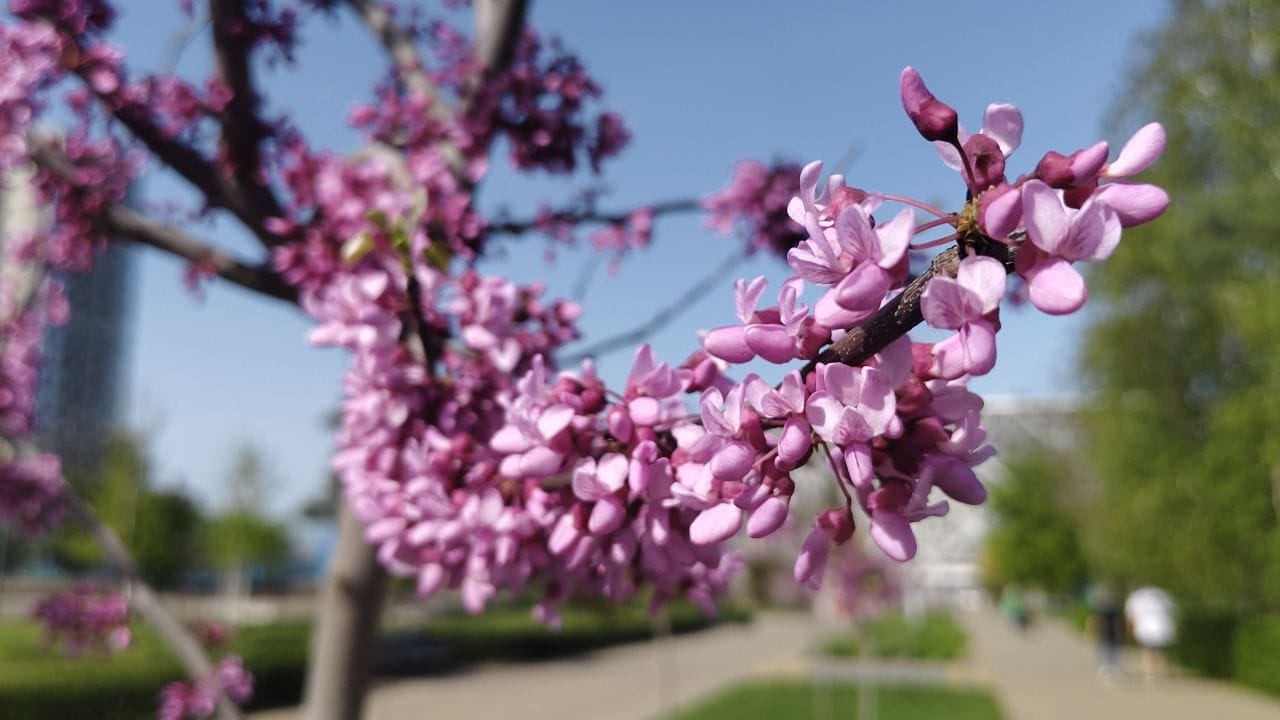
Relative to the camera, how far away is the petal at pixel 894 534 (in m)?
1.10

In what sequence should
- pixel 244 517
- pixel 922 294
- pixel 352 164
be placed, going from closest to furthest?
1. pixel 922 294
2. pixel 352 164
3. pixel 244 517

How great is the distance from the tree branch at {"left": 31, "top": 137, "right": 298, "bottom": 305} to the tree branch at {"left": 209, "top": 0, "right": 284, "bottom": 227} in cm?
19

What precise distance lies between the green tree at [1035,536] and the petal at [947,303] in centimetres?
4401

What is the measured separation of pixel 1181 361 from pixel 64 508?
21248 mm

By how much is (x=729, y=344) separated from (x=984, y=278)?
306mm

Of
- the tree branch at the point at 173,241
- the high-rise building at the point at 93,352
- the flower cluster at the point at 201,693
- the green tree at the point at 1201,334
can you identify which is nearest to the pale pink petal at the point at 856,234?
the tree branch at the point at 173,241

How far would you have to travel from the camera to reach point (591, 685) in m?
16.2

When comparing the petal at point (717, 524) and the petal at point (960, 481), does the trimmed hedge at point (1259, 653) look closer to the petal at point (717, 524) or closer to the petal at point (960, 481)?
the petal at point (960, 481)

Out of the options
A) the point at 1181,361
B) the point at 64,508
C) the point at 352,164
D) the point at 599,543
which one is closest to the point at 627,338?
the point at 352,164

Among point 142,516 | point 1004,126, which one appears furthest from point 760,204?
point 142,516

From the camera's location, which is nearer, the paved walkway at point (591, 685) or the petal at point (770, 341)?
the petal at point (770, 341)

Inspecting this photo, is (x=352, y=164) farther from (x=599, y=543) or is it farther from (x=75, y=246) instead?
(x=599, y=543)

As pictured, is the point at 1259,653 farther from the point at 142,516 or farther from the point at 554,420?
the point at 142,516

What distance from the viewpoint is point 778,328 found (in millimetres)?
1090
